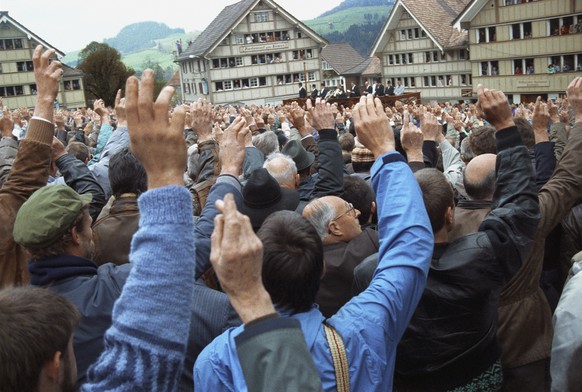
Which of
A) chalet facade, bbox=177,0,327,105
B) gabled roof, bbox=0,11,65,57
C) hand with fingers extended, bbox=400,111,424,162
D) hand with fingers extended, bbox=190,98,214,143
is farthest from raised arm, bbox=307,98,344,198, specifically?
chalet facade, bbox=177,0,327,105

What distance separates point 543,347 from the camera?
3.46m

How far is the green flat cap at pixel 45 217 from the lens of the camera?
2502 mm

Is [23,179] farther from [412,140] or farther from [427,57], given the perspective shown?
[427,57]

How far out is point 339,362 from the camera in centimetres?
194

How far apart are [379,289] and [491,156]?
1.85 m

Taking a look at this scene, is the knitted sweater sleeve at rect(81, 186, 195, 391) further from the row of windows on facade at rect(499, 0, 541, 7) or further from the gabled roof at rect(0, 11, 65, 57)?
the gabled roof at rect(0, 11, 65, 57)

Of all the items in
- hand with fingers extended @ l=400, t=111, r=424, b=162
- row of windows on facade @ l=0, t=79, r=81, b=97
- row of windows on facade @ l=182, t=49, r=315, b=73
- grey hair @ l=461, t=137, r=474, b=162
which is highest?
row of windows on facade @ l=182, t=49, r=315, b=73

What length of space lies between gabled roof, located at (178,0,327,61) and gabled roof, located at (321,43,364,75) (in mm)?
14369

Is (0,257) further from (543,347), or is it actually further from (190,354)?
(543,347)

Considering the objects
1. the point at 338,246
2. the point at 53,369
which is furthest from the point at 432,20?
the point at 53,369

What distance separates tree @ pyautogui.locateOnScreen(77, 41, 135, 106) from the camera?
207 ft

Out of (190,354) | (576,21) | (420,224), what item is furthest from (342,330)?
(576,21)

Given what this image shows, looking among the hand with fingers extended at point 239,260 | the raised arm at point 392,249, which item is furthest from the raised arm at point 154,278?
the raised arm at point 392,249

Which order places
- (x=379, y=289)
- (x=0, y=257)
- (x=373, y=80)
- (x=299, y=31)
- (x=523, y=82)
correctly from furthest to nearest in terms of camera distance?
(x=373, y=80), (x=299, y=31), (x=523, y=82), (x=0, y=257), (x=379, y=289)
